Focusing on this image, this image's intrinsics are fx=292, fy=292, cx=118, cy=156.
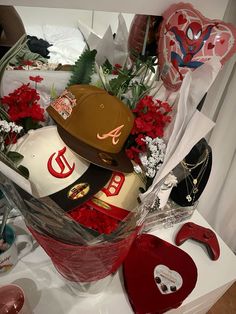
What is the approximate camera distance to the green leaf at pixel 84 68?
0.64 metres

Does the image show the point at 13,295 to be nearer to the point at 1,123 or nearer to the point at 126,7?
the point at 1,123

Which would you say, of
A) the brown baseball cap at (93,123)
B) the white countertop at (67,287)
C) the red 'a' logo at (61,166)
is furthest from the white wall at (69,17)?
the white countertop at (67,287)

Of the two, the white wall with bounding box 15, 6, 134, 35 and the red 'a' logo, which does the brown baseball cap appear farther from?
the white wall with bounding box 15, 6, 134, 35

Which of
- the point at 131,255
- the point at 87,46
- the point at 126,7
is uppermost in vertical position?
the point at 126,7

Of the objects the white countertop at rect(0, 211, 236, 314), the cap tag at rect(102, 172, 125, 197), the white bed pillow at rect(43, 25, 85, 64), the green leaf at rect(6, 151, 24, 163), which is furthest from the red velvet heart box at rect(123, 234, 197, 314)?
the white bed pillow at rect(43, 25, 85, 64)

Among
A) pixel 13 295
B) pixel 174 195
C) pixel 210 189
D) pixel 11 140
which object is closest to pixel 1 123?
pixel 11 140

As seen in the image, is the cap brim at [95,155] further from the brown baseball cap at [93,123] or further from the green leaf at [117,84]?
the green leaf at [117,84]

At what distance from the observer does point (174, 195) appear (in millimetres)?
875

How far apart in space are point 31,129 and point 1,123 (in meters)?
0.09

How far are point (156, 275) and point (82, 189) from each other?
0.35 meters

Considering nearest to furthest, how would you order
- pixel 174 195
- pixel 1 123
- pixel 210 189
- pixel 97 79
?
pixel 1 123 < pixel 97 79 < pixel 174 195 < pixel 210 189

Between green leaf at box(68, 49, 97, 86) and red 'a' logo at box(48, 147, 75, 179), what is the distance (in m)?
0.20

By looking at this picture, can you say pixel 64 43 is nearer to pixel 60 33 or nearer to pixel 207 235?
pixel 60 33

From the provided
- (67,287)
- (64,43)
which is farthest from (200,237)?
(64,43)
